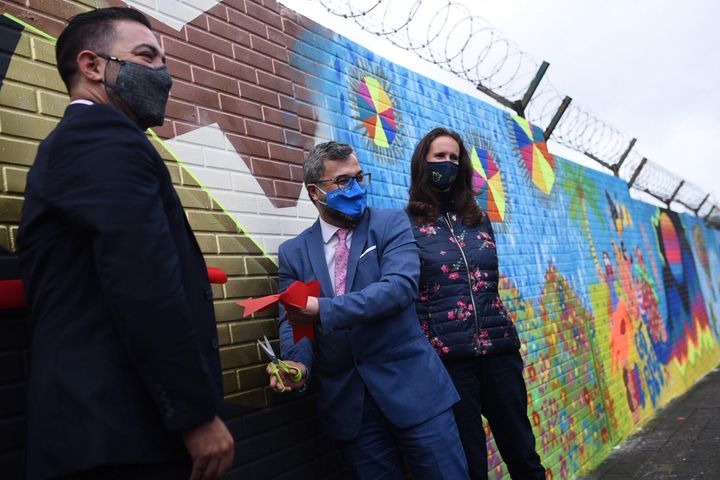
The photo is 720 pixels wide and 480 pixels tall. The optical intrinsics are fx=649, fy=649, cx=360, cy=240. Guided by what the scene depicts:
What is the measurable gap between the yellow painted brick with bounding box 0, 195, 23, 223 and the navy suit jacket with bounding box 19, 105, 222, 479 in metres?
0.51

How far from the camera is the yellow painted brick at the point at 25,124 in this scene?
1.99 m

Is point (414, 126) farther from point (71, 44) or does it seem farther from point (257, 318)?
point (71, 44)

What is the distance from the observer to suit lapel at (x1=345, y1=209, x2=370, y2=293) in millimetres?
2580

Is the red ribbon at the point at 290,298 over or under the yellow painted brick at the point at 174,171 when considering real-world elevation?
under

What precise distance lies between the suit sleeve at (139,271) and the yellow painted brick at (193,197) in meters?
1.06

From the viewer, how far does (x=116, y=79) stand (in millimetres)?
1692

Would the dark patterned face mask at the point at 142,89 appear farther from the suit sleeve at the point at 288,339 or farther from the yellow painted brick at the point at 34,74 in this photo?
the suit sleeve at the point at 288,339

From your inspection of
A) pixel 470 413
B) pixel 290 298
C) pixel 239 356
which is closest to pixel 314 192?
pixel 290 298

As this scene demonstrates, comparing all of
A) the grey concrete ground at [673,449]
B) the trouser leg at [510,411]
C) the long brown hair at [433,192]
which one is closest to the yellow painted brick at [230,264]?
the long brown hair at [433,192]

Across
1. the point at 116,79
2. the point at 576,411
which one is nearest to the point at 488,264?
the point at 116,79

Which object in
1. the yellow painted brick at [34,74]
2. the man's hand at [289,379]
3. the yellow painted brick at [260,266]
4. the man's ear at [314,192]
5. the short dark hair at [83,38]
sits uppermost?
the yellow painted brick at [34,74]

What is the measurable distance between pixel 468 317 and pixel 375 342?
0.74 meters

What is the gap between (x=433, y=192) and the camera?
3365 millimetres

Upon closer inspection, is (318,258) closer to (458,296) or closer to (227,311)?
(227,311)
